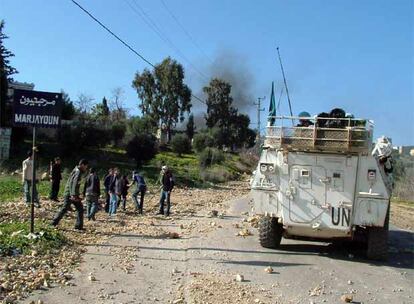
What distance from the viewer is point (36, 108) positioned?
1219 cm

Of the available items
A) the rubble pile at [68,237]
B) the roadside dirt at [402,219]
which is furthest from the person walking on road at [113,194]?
the roadside dirt at [402,219]

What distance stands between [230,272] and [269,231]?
2.90 m

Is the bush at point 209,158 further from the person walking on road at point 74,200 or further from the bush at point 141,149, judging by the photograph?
Answer: the person walking on road at point 74,200

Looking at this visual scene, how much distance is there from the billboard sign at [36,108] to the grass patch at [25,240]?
7.83 feet

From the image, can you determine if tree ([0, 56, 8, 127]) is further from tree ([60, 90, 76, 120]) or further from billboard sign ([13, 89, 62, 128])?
billboard sign ([13, 89, 62, 128])

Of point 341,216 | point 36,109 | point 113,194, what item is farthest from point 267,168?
point 113,194

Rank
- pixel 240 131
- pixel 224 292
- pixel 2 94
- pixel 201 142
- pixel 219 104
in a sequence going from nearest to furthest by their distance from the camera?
pixel 224 292
pixel 2 94
pixel 201 142
pixel 219 104
pixel 240 131

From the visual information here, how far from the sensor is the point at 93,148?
5166 cm

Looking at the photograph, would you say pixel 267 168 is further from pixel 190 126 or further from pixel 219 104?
pixel 219 104

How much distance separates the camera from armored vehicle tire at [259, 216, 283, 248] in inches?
Result: 517

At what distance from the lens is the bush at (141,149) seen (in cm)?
5012

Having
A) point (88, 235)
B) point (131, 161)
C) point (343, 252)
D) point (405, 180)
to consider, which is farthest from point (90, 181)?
point (405, 180)

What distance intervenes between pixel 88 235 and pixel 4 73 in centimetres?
3851

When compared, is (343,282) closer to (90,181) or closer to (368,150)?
(368,150)
